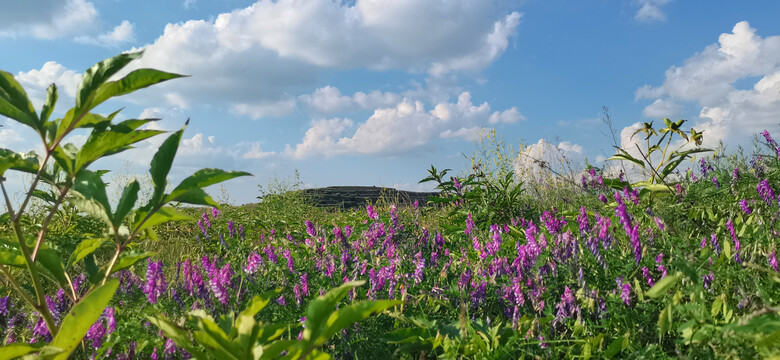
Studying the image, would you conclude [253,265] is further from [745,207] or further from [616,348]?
[745,207]

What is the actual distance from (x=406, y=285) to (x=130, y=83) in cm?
194

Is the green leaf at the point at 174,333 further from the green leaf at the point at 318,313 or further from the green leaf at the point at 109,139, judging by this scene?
the green leaf at the point at 109,139

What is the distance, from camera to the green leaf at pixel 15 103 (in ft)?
3.83

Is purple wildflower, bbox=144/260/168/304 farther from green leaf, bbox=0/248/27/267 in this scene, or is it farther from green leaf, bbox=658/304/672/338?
green leaf, bbox=658/304/672/338

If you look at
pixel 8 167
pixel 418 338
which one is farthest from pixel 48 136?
pixel 418 338

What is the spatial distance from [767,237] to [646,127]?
189cm

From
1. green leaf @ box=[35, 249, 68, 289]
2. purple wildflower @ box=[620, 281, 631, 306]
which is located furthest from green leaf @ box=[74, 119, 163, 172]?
purple wildflower @ box=[620, 281, 631, 306]

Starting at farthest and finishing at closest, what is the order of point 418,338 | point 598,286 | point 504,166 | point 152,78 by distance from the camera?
point 504,166, point 598,286, point 418,338, point 152,78

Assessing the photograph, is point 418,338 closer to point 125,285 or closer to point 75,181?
point 75,181

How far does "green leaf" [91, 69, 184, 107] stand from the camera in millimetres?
1205

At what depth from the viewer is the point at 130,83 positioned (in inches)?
48.4

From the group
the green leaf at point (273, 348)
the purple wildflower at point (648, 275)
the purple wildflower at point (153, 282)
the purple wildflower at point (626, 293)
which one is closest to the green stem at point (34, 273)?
the green leaf at point (273, 348)

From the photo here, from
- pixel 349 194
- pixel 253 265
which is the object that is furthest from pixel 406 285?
pixel 349 194

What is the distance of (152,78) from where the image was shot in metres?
1.22
